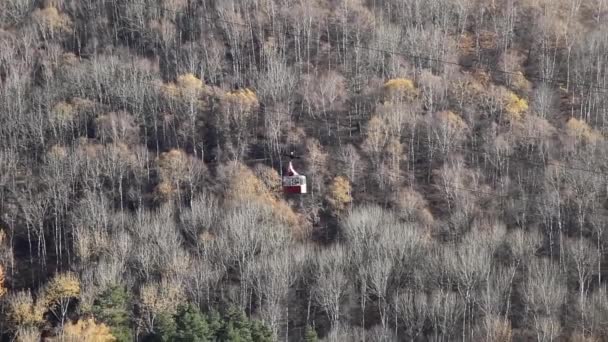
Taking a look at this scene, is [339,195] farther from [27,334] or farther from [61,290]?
[27,334]

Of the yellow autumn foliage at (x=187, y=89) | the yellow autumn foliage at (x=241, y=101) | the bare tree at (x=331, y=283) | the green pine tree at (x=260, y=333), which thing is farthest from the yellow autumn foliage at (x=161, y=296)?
the yellow autumn foliage at (x=187, y=89)

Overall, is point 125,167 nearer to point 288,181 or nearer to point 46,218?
point 46,218

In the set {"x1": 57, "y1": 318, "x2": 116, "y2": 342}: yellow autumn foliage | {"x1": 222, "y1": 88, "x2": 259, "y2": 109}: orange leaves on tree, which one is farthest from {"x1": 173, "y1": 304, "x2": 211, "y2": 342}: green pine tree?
{"x1": 222, "y1": 88, "x2": 259, "y2": 109}: orange leaves on tree

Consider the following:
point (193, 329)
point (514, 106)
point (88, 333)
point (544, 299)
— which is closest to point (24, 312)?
point (88, 333)

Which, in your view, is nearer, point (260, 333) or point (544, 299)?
point (260, 333)

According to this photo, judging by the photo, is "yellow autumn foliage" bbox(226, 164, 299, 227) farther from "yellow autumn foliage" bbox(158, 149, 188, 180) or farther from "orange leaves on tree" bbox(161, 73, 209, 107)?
"orange leaves on tree" bbox(161, 73, 209, 107)

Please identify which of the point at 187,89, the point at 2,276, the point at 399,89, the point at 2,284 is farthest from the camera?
the point at 399,89
